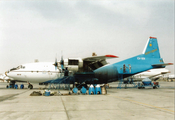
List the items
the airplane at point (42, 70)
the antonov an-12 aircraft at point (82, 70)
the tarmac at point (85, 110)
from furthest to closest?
the airplane at point (42, 70), the antonov an-12 aircraft at point (82, 70), the tarmac at point (85, 110)

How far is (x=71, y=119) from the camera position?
6.82 meters

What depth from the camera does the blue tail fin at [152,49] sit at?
2636cm

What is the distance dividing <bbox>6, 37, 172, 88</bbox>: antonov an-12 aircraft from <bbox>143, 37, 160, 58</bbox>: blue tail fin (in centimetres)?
18

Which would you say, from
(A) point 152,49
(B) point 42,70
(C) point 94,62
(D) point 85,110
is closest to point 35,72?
(B) point 42,70

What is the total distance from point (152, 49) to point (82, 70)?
13.2 m

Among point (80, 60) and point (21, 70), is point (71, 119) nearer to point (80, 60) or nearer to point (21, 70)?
point (80, 60)

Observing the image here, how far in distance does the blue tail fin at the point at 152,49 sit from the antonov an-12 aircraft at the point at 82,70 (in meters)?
0.18

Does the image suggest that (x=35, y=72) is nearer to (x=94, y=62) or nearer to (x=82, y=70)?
(x=82, y=70)

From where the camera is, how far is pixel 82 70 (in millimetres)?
22406

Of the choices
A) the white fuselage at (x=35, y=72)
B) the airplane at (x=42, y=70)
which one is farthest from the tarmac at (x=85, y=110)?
the white fuselage at (x=35, y=72)

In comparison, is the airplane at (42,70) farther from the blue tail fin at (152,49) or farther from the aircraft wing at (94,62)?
the blue tail fin at (152,49)

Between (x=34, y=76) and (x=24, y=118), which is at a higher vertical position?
(x=34, y=76)

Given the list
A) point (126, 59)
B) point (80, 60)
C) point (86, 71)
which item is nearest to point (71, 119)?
point (80, 60)

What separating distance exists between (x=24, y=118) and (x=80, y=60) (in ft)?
47.2
